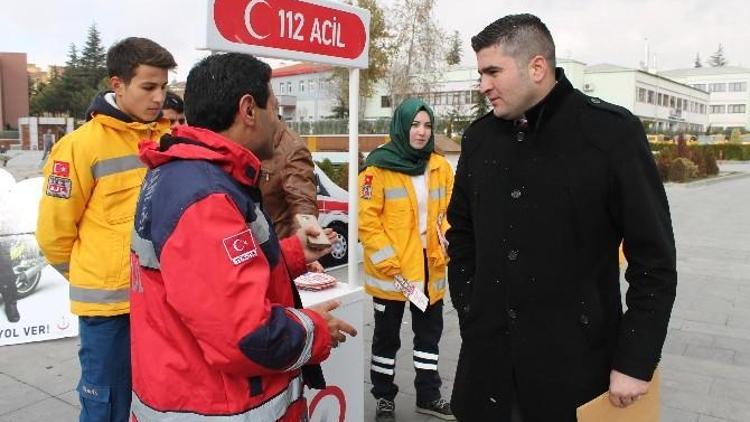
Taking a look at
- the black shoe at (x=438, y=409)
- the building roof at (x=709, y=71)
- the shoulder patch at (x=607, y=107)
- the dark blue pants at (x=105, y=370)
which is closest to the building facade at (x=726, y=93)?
the building roof at (x=709, y=71)

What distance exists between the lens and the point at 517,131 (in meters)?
2.11

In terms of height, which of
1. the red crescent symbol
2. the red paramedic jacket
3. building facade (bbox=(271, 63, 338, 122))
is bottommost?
the red crescent symbol

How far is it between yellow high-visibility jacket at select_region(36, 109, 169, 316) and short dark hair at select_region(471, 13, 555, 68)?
4.99ft

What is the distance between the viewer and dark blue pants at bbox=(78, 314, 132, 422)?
246 cm

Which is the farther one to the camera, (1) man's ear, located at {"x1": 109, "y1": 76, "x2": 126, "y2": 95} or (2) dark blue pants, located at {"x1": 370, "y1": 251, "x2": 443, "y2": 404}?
(2) dark blue pants, located at {"x1": 370, "y1": 251, "x2": 443, "y2": 404}

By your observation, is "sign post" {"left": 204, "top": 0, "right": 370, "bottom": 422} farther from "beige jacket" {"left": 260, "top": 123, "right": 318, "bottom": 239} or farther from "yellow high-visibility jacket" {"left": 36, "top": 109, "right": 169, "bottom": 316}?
"yellow high-visibility jacket" {"left": 36, "top": 109, "right": 169, "bottom": 316}

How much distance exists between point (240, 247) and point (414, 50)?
96.5ft

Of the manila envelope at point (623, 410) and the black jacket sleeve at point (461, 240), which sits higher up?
the black jacket sleeve at point (461, 240)

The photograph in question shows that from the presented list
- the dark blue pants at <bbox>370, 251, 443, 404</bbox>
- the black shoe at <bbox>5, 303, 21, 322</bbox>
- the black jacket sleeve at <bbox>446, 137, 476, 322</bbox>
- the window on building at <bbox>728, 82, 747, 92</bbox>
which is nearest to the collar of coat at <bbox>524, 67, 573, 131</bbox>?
the black jacket sleeve at <bbox>446, 137, 476, 322</bbox>

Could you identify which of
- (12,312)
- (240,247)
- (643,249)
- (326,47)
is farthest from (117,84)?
(12,312)

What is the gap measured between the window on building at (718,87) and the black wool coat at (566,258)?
108 metres

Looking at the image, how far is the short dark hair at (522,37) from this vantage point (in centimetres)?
199

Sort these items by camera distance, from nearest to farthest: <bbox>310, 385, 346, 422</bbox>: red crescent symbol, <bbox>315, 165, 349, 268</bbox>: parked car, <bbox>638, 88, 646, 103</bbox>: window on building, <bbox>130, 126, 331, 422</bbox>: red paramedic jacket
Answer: <bbox>130, 126, 331, 422</bbox>: red paramedic jacket < <bbox>310, 385, 346, 422</bbox>: red crescent symbol < <bbox>315, 165, 349, 268</bbox>: parked car < <bbox>638, 88, 646, 103</bbox>: window on building

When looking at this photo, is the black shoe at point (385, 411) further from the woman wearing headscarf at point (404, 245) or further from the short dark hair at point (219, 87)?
the short dark hair at point (219, 87)
